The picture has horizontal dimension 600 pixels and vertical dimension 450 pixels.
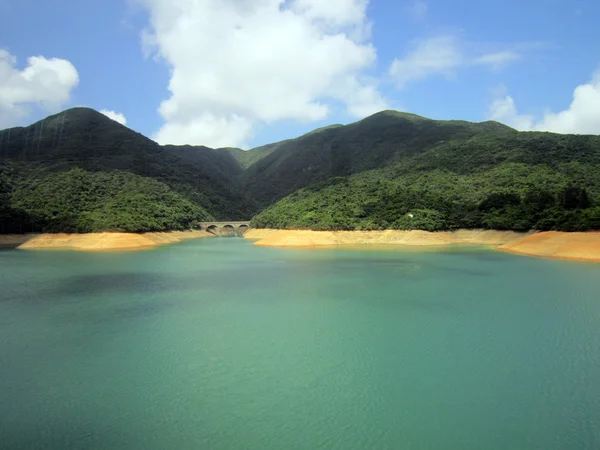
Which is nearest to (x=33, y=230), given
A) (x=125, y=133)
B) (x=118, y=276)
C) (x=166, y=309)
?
(x=118, y=276)

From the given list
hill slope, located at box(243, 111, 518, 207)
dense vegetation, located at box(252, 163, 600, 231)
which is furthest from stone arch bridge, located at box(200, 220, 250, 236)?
hill slope, located at box(243, 111, 518, 207)

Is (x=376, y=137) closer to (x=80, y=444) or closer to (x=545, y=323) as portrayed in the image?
(x=545, y=323)

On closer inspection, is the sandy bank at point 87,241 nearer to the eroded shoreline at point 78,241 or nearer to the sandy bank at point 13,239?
the eroded shoreline at point 78,241

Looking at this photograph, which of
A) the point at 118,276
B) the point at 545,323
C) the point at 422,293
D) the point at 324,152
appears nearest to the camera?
the point at 545,323

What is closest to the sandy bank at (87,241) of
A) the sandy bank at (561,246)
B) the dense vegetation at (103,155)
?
the dense vegetation at (103,155)

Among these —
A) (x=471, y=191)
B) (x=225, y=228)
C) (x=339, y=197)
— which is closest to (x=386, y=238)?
(x=339, y=197)

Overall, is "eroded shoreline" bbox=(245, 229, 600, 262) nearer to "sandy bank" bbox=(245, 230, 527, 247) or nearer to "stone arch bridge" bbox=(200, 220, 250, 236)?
"sandy bank" bbox=(245, 230, 527, 247)
